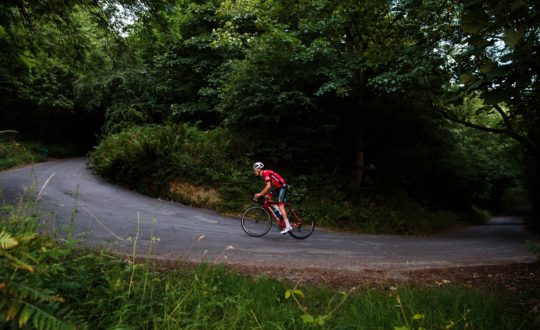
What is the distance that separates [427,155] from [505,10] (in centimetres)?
1671

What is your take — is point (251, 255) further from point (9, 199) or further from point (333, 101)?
point (333, 101)

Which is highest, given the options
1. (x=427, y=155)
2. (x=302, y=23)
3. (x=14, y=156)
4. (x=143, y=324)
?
(x=302, y=23)

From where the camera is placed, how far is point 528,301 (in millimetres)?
4441

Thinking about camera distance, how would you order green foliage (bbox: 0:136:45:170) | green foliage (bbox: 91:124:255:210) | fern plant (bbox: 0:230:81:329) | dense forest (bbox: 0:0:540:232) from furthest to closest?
green foliage (bbox: 0:136:45:170)
green foliage (bbox: 91:124:255:210)
dense forest (bbox: 0:0:540:232)
fern plant (bbox: 0:230:81:329)

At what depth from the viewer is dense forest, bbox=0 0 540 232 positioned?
8.81 meters

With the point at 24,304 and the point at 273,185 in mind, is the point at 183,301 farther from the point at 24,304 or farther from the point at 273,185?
the point at 273,185

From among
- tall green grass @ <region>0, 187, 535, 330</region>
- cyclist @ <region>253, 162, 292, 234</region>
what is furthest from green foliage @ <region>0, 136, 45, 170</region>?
tall green grass @ <region>0, 187, 535, 330</region>

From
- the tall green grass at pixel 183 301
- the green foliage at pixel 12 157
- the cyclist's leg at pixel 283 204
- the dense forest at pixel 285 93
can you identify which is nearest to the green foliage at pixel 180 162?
the dense forest at pixel 285 93

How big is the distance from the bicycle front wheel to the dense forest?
12.1 feet

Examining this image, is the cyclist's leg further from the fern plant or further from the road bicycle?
the fern plant

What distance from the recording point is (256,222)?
947 cm

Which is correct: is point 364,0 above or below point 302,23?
below

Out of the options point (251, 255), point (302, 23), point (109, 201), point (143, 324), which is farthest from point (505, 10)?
point (109, 201)

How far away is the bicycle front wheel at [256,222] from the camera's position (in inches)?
371
